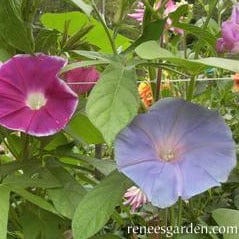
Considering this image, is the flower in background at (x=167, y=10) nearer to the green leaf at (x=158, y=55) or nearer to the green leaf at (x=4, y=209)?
the green leaf at (x=158, y=55)

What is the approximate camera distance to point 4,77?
0.65 meters

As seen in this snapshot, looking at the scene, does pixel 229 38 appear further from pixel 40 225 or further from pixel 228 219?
pixel 40 225

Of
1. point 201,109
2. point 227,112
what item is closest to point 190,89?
point 201,109

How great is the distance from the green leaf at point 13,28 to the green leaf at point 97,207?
0.18 metres

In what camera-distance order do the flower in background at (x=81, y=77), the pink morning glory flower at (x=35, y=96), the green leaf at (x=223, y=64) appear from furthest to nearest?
1. the flower in background at (x=81, y=77)
2. the pink morning glory flower at (x=35, y=96)
3. the green leaf at (x=223, y=64)

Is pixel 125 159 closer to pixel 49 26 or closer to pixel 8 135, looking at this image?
pixel 8 135

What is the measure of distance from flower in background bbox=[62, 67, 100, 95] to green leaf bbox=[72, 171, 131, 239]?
Result: 157 millimetres

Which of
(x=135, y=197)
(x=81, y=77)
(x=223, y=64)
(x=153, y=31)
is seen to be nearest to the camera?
(x=223, y=64)

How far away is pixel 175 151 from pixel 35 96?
0.17m

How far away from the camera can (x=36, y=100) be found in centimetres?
66

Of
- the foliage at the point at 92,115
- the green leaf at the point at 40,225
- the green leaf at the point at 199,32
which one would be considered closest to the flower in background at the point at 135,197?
the foliage at the point at 92,115

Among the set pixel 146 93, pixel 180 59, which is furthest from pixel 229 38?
pixel 146 93

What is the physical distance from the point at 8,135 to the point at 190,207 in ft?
0.89

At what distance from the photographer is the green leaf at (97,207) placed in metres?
0.58
